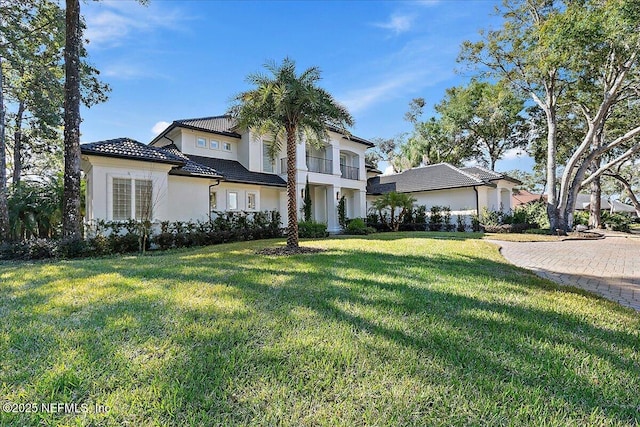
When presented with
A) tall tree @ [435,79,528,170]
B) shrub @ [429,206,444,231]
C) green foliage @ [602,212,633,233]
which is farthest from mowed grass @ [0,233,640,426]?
green foliage @ [602,212,633,233]

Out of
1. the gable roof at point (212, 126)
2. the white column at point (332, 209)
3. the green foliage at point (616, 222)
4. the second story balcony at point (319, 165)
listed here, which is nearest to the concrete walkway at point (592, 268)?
the gable roof at point (212, 126)

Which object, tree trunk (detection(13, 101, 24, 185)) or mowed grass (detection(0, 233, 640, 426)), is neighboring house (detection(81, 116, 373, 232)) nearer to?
mowed grass (detection(0, 233, 640, 426))

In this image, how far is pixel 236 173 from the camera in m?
17.9

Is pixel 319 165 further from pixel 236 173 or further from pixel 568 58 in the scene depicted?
pixel 568 58

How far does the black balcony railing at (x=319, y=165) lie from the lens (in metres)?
21.5

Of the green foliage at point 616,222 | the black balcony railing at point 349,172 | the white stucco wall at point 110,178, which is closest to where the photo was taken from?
the white stucco wall at point 110,178

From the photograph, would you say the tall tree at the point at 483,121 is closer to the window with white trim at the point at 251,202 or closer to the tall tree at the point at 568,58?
the tall tree at the point at 568,58

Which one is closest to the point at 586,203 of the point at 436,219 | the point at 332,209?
the point at 436,219

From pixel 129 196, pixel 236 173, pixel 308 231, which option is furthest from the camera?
pixel 236 173

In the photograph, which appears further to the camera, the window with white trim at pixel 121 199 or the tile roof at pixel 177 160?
the window with white trim at pixel 121 199

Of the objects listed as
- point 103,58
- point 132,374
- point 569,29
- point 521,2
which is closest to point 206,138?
point 103,58

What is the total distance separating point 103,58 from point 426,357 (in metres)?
20.0

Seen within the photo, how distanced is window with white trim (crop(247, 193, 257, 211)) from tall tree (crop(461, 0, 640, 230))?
16926 millimetres

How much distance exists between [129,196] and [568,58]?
21679mm
